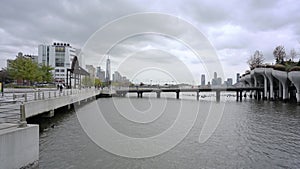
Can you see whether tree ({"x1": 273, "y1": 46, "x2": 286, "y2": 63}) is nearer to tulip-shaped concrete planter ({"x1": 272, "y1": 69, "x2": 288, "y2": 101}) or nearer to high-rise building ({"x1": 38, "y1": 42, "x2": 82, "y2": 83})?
tulip-shaped concrete planter ({"x1": 272, "y1": 69, "x2": 288, "y2": 101})

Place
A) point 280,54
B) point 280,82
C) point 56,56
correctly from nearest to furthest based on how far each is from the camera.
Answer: point 280,82 → point 280,54 → point 56,56

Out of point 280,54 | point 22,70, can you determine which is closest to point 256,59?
point 280,54

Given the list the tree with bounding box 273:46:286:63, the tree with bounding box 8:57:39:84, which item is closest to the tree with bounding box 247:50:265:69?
the tree with bounding box 273:46:286:63

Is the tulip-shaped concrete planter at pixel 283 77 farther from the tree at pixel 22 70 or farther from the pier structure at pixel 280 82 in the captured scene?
the tree at pixel 22 70

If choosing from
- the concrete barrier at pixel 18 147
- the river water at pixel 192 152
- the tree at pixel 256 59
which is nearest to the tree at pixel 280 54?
the tree at pixel 256 59

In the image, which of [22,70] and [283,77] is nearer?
[22,70]

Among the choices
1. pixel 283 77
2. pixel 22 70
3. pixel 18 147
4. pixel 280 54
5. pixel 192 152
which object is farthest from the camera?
pixel 280 54

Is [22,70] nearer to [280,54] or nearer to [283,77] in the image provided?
[283,77]

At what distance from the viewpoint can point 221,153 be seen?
547 inches

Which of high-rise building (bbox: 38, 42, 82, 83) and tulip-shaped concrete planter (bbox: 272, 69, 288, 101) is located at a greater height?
high-rise building (bbox: 38, 42, 82, 83)

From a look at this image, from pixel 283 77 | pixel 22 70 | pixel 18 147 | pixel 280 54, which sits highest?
pixel 280 54

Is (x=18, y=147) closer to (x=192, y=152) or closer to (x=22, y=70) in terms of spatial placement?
(x=192, y=152)

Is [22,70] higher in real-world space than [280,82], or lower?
higher

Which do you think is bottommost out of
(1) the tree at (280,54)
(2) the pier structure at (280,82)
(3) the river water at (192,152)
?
(3) the river water at (192,152)
